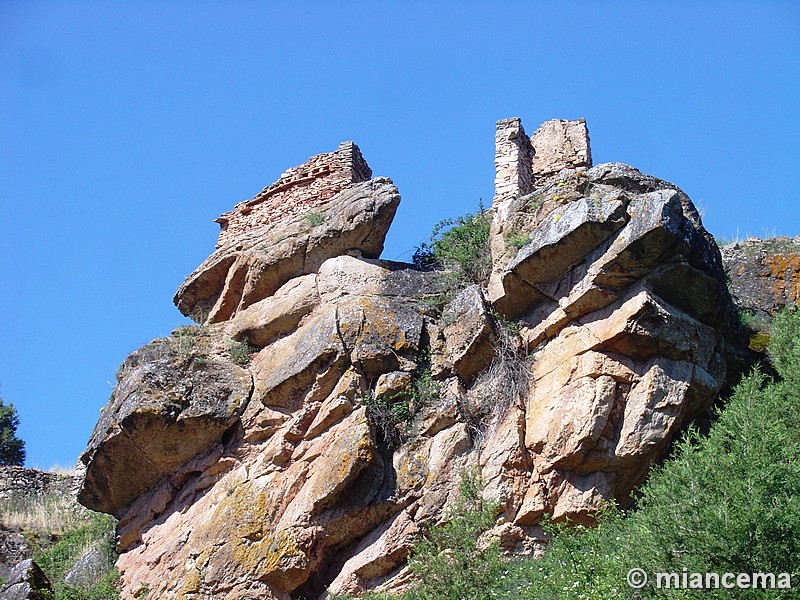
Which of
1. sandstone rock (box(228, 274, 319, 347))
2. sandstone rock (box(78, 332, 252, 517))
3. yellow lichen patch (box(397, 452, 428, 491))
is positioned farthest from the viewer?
sandstone rock (box(228, 274, 319, 347))

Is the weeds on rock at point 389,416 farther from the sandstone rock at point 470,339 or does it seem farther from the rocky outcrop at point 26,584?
the rocky outcrop at point 26,584

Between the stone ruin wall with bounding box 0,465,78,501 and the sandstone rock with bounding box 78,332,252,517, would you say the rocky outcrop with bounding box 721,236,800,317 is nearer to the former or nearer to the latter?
the sandstone rock with bounding box 78,332,252,517

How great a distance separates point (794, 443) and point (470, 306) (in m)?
5.33

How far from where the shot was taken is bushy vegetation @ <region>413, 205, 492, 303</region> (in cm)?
1741

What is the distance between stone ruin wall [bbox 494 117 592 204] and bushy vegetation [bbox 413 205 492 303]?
79 cm

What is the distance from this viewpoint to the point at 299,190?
781 inches

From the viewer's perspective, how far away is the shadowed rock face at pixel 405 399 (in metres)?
14.7

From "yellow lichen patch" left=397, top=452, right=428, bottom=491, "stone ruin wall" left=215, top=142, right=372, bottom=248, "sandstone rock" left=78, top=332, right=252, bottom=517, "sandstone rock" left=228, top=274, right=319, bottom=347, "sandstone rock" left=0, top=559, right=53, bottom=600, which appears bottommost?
"yellow lichen patch" left=397, top=452, right=428, bottom=491

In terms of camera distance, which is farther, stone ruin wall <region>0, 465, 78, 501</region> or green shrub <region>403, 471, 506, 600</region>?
stone ruin wall <region>0, 465, 78, 501</region>

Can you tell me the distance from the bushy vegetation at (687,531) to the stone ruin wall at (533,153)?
553 centimetres

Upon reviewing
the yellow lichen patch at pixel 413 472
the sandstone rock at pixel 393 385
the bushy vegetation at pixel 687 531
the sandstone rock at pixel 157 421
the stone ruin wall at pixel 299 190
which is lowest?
the bushy vegetation at pixel 687 531

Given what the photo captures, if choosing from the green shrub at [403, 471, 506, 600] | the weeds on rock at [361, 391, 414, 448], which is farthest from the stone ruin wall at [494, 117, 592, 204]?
the green shrub at [403, 471, 506, 600]

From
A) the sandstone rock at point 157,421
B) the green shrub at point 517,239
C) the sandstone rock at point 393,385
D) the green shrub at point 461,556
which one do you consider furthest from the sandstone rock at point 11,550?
the green shrub at point 517,239

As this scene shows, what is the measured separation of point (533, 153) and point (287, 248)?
5.00 m
